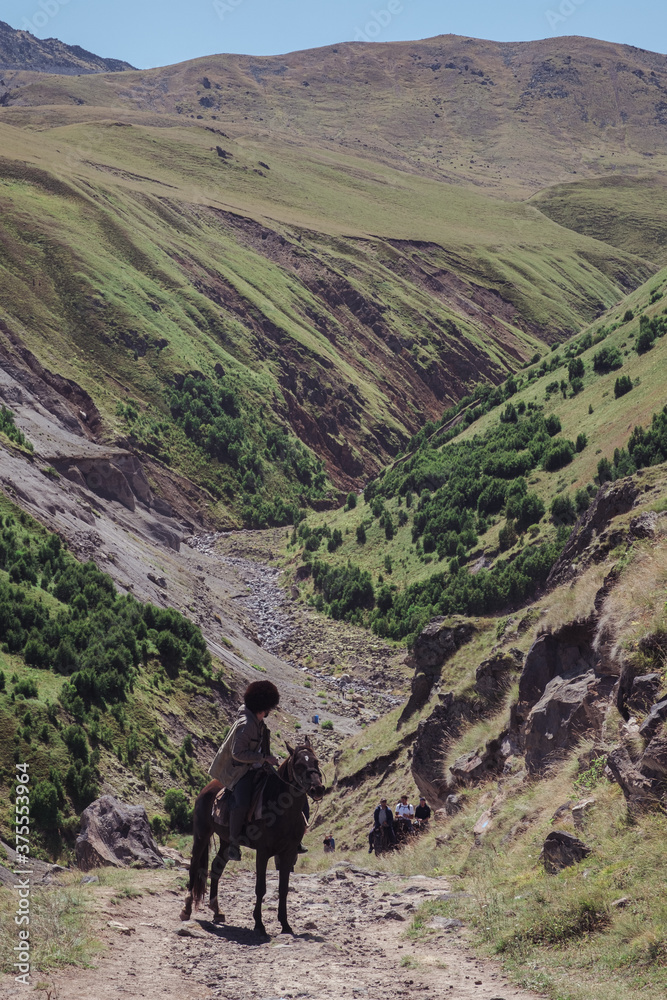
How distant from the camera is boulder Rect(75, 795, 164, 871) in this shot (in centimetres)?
1747

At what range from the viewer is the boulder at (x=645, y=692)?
421 inches

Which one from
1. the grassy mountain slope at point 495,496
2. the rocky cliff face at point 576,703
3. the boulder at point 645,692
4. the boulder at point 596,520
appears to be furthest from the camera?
the grassy mountain slope at point 495,496

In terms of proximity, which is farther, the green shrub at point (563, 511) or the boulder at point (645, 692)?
the green shrub at point (563, 511)

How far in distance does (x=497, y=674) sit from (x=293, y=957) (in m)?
9.46

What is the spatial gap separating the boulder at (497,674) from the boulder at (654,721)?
7.79 meters

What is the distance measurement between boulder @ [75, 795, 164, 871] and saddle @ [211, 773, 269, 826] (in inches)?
277

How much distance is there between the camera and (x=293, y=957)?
31.5 feet

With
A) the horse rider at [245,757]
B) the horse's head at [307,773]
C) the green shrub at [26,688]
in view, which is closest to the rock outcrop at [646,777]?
the horse's head at [307,773]

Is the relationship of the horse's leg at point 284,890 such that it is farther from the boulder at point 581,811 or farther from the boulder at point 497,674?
the boulder at point 497,674

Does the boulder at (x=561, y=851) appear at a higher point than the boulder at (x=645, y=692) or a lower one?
lower

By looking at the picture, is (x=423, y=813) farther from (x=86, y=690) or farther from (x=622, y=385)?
(x=622, y=385)

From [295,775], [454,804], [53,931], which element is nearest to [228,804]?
[295,775]

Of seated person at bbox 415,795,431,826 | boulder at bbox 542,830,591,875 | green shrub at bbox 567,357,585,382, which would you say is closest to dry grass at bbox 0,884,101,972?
boulder at bbox 542,830,591,875

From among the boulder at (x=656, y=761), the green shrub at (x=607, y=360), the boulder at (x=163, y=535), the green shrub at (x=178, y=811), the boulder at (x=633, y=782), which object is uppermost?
the green shrub at (x=607, y=360)
